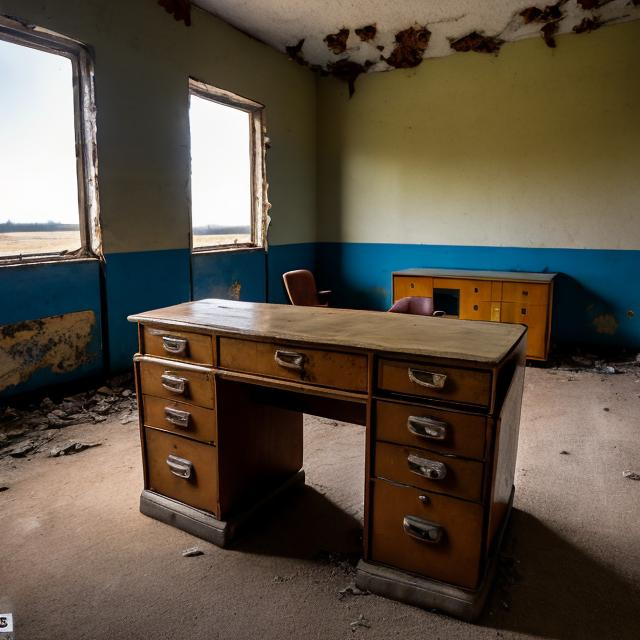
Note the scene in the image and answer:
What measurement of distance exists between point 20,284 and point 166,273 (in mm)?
1277

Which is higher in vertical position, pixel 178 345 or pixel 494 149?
pixel 494 149

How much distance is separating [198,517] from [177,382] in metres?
0.58

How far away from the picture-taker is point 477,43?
18.2ft

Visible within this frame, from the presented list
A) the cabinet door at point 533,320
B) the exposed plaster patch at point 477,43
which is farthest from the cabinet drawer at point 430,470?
the exposed plaster patch at point 477,43

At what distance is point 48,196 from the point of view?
12.4 feet

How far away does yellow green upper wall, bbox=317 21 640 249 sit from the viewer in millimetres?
5215

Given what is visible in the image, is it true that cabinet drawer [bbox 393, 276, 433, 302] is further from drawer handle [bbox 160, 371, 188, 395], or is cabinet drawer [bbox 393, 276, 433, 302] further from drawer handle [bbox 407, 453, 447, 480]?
drawer handle [bbox 407, 453, 447, 480]

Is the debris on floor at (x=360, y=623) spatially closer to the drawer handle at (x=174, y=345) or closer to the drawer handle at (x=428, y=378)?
the drawer handle at (x=428, y=378)

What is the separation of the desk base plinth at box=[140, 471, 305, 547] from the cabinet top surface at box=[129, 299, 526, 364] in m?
0.80

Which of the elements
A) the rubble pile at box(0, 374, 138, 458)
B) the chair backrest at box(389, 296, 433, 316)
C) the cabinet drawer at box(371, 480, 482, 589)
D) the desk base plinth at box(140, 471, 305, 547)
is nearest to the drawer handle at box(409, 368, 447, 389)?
the cabinet drawer at box(371, 480, 482, 589)

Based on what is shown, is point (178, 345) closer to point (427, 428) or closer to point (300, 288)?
point (427, 428)

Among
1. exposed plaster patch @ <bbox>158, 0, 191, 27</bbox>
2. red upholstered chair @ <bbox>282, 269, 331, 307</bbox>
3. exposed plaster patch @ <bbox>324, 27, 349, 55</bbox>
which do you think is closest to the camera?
exposed plaster patch @ <bbox>158, 0, 191, 27</bbox>

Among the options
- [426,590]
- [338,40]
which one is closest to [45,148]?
[338,40]

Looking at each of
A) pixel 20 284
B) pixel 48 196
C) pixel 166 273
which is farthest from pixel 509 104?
pixel 20 284
